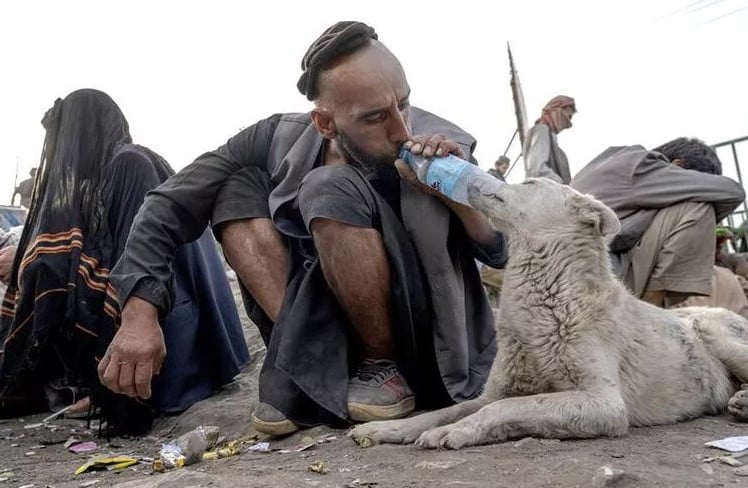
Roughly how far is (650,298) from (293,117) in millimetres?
3293

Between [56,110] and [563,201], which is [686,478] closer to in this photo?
[563,201]

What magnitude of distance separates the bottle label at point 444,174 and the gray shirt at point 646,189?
274 cm

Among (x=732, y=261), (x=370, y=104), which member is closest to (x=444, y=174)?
(x=370, y=104)

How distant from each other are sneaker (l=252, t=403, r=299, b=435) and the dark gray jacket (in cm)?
70

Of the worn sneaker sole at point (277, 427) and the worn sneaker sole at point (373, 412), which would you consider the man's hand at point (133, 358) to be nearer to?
the worn sneaker sole at point (277, 427)

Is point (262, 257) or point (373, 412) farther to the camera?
point (262, 257)

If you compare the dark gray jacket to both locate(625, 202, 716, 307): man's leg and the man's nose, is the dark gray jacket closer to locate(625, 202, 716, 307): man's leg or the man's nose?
the man's nose

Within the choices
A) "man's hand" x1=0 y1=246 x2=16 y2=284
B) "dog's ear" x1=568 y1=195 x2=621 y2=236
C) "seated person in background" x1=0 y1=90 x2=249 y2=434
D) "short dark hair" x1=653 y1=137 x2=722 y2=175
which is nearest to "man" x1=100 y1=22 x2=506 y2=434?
"dog's ear" x1=568 y1=195 x2=621 y2=236

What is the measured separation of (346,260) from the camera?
2.80 metres

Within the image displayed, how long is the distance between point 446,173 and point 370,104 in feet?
1.53

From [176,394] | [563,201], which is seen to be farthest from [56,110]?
[563,201]

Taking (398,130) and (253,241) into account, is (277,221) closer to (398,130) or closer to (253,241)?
(253,241)

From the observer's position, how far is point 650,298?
17.6ft

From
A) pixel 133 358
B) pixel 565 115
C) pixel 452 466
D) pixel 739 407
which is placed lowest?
pixel 739 407
